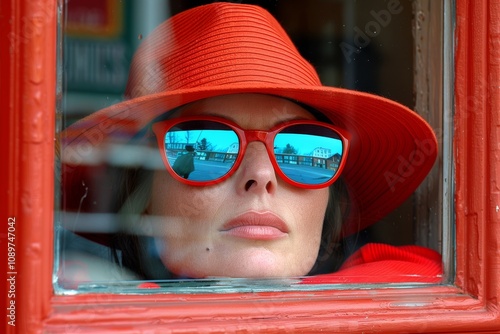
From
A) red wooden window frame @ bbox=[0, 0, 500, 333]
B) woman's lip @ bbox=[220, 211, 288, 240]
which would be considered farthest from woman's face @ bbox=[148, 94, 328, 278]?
red wooden window frame @ bbox=[0, 0, 500, 333]

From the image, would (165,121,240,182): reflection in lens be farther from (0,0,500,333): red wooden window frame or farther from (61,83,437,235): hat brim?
(0,0,500,333): red wooden window frame

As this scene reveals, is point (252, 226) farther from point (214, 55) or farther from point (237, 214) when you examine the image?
point (214, 55)

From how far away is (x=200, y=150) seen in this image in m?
1.20

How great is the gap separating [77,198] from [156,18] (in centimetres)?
42

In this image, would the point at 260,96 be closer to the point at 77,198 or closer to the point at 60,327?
the point at 77,198

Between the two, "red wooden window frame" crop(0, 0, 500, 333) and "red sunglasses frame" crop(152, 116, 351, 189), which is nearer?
"red wooden window frame" crop(0, 0, 500, 333)

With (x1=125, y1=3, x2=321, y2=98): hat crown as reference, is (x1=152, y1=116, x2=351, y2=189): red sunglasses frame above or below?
below

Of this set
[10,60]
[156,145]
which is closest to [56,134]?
[10,60]

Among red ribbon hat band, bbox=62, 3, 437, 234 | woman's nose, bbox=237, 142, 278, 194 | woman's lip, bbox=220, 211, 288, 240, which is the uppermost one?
red ribbon hat band, bbox=62, 3, 437, 234

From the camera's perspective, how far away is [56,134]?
0.89 m

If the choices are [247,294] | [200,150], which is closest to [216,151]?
[200,150]

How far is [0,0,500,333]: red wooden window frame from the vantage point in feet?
2.73

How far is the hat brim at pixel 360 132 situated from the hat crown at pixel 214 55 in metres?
0.03

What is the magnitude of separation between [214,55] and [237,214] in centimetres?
30
